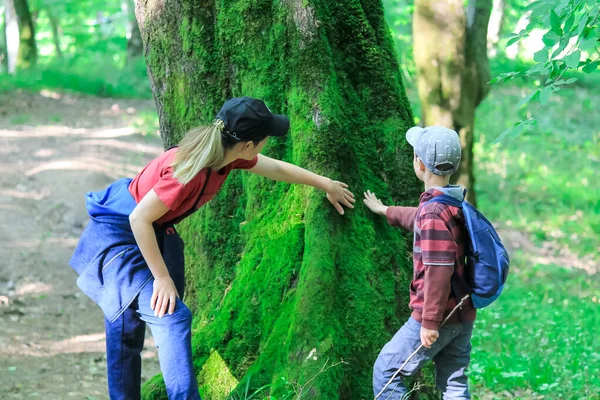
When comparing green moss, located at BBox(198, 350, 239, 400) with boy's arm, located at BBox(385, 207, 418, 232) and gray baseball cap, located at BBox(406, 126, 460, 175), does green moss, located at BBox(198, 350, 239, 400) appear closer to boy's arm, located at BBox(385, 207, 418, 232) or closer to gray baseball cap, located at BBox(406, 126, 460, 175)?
boy's arm, located at BBox(385, 207, 418, 232)

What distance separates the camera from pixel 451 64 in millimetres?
9391

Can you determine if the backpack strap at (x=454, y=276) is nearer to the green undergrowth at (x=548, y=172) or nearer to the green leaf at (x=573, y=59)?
the green leaf at (x=573, y=59)

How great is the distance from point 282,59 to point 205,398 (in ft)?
7.03

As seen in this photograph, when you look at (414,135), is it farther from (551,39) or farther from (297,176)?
(551,39)

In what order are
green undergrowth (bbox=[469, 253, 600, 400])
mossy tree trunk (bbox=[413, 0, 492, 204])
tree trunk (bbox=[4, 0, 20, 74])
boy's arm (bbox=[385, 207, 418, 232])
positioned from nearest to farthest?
boy's arm (bbox=[385, 207, 418, 232]) < green undergrowth (bbox=[469, 253, 600, 400]) < mossy tree trunk (bbox=[413, 0, 492, 204]) < tree trunk (bbox=[4, 0, 20, 74])

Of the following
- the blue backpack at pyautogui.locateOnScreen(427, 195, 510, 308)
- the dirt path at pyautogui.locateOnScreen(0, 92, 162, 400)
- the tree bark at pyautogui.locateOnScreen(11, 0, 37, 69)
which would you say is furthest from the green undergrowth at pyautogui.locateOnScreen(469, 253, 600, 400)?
the tree bark at pyautogui.locateOnScreen(11, 0, 37, 69)

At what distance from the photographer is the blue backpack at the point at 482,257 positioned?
10.7 feet

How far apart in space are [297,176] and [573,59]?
155 cm

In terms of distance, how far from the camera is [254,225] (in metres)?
4.38

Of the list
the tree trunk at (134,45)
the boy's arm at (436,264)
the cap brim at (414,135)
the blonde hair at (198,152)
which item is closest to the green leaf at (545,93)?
the cap brim at (414,135)

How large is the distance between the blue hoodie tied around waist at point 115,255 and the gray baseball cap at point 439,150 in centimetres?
138

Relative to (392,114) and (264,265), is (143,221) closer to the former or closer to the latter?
(264,265)

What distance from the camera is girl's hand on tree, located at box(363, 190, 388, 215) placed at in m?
4.04

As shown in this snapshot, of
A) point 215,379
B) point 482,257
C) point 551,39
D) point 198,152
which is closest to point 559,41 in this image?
point 551,39
